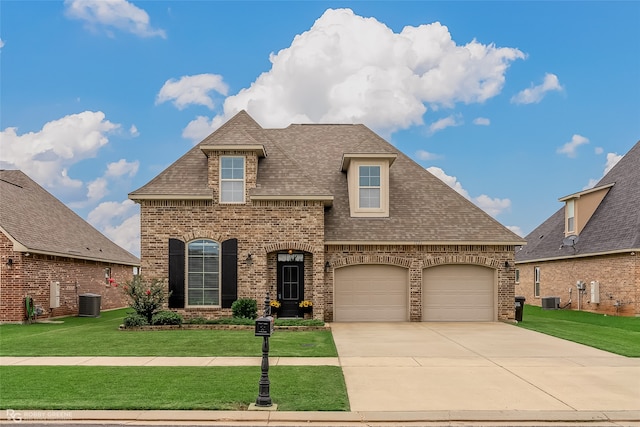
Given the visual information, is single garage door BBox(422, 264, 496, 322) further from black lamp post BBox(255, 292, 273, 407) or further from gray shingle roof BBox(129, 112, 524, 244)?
black lamp post BBox(255, 292, 273, 407)

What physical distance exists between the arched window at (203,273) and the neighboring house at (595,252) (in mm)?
17372

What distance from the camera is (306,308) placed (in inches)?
771

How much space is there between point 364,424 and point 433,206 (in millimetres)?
15560

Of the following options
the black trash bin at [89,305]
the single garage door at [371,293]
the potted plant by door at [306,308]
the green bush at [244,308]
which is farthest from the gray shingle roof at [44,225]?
the single garage door at [371,293]

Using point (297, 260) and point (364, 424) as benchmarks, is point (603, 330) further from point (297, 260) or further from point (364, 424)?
point (364, 424)

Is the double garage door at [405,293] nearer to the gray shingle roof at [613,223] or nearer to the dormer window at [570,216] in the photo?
the gray shingle roof at [613,223]

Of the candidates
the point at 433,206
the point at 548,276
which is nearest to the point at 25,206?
the point at 433,206

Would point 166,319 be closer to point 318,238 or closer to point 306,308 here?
point 306,308

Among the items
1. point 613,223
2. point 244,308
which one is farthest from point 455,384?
point 613,223

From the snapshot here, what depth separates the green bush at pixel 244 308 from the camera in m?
18.3

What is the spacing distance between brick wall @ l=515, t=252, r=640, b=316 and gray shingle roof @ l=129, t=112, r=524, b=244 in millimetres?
6734

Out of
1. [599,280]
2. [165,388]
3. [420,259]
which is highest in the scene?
[420,259]

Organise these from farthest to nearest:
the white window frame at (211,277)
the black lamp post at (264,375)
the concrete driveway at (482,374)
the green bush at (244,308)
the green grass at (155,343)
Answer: the white window frame at (211,277), the green bush at (244,308), the green grass at (155,343), the concrete driveway at (482,374), the black lamp post at (264,375)

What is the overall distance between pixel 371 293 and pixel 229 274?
560cm
